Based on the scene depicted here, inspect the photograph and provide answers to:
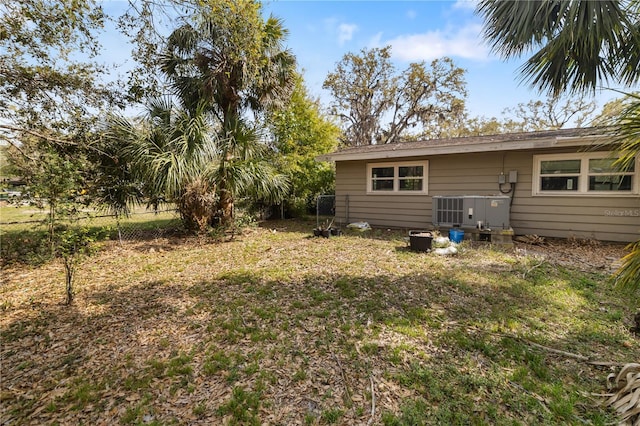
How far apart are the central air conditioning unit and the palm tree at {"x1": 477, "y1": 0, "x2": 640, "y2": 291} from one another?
10.4ft

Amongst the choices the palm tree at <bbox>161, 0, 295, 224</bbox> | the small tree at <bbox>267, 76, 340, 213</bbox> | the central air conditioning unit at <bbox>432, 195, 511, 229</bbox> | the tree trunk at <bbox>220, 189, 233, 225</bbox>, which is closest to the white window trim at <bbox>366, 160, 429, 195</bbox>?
the central air conditioning unit at <bbox>432, 195, 511, 229</bbox>

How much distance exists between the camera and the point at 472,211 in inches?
281

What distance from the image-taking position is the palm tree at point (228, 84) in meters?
6.92

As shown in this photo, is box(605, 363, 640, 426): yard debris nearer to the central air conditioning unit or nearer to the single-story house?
the single-story house

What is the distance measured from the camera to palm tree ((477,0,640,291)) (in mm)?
2971

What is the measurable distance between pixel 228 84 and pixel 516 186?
782 cm

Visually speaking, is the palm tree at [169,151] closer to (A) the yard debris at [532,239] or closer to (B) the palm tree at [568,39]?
(B) the palm tree at [568,39]

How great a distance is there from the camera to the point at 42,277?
4.79 m

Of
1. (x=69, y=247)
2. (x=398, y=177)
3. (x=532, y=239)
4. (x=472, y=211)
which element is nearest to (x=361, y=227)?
(x=398, y=177)

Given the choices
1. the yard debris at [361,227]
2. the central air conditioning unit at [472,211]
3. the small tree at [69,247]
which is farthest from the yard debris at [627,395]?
the yard debris at [361,227]

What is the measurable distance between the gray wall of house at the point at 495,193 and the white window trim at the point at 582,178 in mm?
78

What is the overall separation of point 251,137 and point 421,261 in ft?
16.1

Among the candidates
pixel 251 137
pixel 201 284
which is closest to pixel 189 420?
pixel 201 284

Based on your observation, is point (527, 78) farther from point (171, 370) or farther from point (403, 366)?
point (171, 370)
